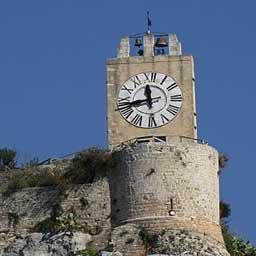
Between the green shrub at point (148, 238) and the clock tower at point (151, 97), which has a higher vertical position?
the clock tower at point (151, 97)

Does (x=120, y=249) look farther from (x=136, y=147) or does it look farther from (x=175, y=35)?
(x=175, y=35)

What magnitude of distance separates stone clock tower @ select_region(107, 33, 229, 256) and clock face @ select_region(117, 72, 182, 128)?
3 centimetres

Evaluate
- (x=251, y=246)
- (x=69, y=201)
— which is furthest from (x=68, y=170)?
(x=251, y=246)

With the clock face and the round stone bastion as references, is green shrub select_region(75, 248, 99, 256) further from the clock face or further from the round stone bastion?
the clock face

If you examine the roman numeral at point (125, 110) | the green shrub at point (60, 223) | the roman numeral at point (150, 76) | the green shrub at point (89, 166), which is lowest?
the green shrub at point (60, 223)

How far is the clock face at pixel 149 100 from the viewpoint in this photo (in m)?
70.1

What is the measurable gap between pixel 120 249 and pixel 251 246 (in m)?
5.26

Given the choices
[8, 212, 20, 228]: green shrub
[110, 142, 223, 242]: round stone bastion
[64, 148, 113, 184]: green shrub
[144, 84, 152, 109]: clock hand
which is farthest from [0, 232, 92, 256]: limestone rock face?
[144, 84, 152, 109]: clock hand

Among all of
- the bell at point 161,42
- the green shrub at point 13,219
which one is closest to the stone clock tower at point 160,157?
the bell at point 161,42

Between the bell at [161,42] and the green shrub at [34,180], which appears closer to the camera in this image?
the green shrub at [34,180]

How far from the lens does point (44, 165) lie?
72438mm

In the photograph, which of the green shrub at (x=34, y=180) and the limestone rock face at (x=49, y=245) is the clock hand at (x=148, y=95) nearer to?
the green shrub at (x=34, y=180)

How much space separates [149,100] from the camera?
7012 centimetres

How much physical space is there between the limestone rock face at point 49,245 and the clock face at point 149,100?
4372 millimetres
